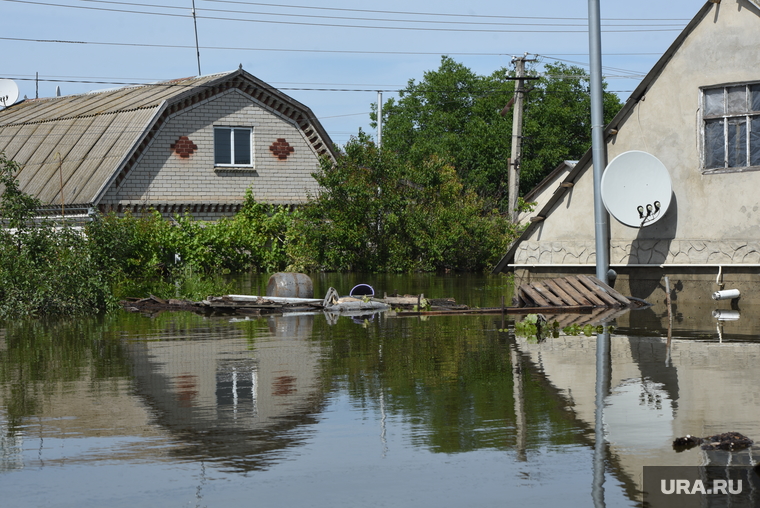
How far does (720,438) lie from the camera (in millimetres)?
7375

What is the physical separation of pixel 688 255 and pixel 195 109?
831 inches

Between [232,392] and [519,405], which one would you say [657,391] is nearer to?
[519,405]

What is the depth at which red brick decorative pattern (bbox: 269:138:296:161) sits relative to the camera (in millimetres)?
38188

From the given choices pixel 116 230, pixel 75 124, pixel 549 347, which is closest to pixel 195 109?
pixel 75 124

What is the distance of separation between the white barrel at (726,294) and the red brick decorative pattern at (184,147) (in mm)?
21806

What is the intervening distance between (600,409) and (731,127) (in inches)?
527

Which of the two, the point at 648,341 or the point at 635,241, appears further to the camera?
the point at 635,241

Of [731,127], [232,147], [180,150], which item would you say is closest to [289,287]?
[731,127]

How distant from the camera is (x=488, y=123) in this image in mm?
78562

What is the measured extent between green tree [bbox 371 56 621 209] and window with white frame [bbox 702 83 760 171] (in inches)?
1700

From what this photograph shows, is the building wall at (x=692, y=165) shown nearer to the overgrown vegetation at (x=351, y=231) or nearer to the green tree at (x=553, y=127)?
the overgrown vegetation at (x=351, y=231)

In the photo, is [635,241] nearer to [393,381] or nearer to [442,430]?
[393,381]

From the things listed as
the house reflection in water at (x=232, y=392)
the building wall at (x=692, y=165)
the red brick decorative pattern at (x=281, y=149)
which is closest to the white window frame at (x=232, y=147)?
the red brick decorative pattern at (x=281, y=149)

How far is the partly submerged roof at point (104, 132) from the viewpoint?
113 feet
